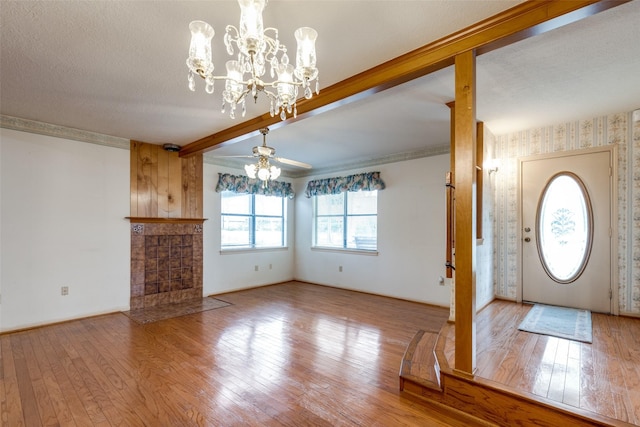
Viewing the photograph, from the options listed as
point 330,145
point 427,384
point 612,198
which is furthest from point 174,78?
point 612,198

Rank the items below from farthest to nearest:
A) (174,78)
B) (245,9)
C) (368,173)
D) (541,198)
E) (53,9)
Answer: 1. (368,173)
2. (541,198)
3. (174,78)
4. (53,9)
5. (245,9)

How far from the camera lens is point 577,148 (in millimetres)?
3848

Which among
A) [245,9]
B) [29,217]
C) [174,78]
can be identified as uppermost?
[174,78]

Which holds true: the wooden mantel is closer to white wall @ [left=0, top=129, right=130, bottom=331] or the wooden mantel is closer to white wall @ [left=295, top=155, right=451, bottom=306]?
white wall @ [left=0, top=129, right=130, bottom=331]

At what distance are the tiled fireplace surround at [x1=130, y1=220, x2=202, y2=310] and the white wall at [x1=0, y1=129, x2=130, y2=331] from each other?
14cm

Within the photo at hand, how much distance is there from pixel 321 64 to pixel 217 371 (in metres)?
2.71

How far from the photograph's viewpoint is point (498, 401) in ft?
6.36

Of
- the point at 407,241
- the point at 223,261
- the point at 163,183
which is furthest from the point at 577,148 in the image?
the point at 163,183

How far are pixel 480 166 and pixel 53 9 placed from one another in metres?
3.93

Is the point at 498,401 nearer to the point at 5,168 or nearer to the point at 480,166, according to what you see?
the point at 480,166

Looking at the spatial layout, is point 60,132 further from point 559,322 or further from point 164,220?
point 559,322

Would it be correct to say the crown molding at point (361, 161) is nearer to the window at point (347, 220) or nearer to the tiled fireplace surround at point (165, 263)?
the window at point (347, 220)

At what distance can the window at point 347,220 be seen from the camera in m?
5.88

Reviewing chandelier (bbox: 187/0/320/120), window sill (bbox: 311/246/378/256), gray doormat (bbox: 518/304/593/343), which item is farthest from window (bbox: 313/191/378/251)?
chandelier (bbox: 187/0/320/120)
